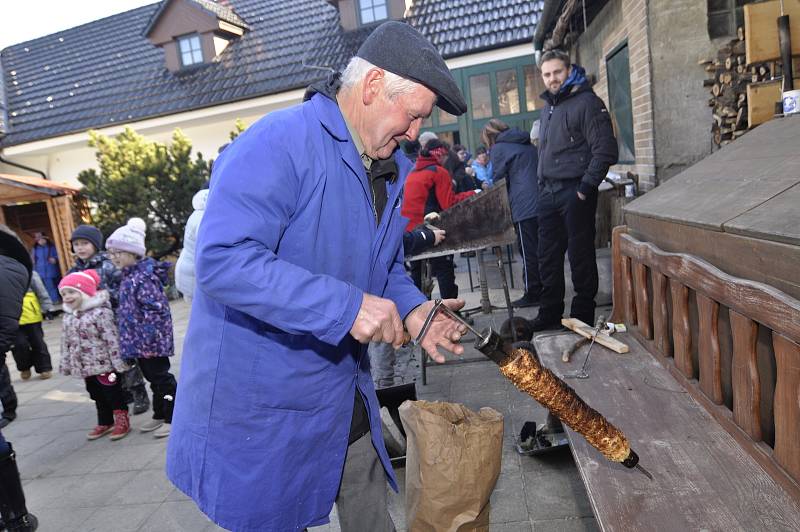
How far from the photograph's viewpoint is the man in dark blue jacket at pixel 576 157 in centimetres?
457

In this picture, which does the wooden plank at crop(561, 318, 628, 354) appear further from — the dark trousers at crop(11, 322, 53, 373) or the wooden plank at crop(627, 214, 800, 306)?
the dark trousers at crop(11, 322, 53, 373)

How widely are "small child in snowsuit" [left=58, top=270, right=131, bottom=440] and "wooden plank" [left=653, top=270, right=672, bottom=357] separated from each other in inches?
157

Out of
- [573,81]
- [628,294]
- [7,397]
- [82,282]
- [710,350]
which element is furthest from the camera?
[7,397]

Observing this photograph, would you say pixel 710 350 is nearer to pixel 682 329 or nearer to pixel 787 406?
pixel 682 329

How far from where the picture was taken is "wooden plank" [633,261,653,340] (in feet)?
9.99

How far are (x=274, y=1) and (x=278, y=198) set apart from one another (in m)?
18.2

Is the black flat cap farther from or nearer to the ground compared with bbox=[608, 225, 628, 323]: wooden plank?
farther from the ground

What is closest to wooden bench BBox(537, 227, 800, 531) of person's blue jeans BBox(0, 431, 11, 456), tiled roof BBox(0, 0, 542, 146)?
person's blue jeans BBox(0, 431, 11, 456)

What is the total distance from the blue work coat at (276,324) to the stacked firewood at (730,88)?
12.8 feet

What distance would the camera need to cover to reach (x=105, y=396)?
4.80 meters

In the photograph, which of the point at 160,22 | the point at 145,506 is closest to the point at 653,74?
the point at 145,506

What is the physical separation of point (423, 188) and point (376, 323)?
4385 millimetres

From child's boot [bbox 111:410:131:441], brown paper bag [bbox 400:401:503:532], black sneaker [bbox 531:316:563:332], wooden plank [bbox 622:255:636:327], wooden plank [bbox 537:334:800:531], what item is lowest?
child's boot [bbox 111:410:131:441]

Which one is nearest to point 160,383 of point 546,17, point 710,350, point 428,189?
point 428,189
